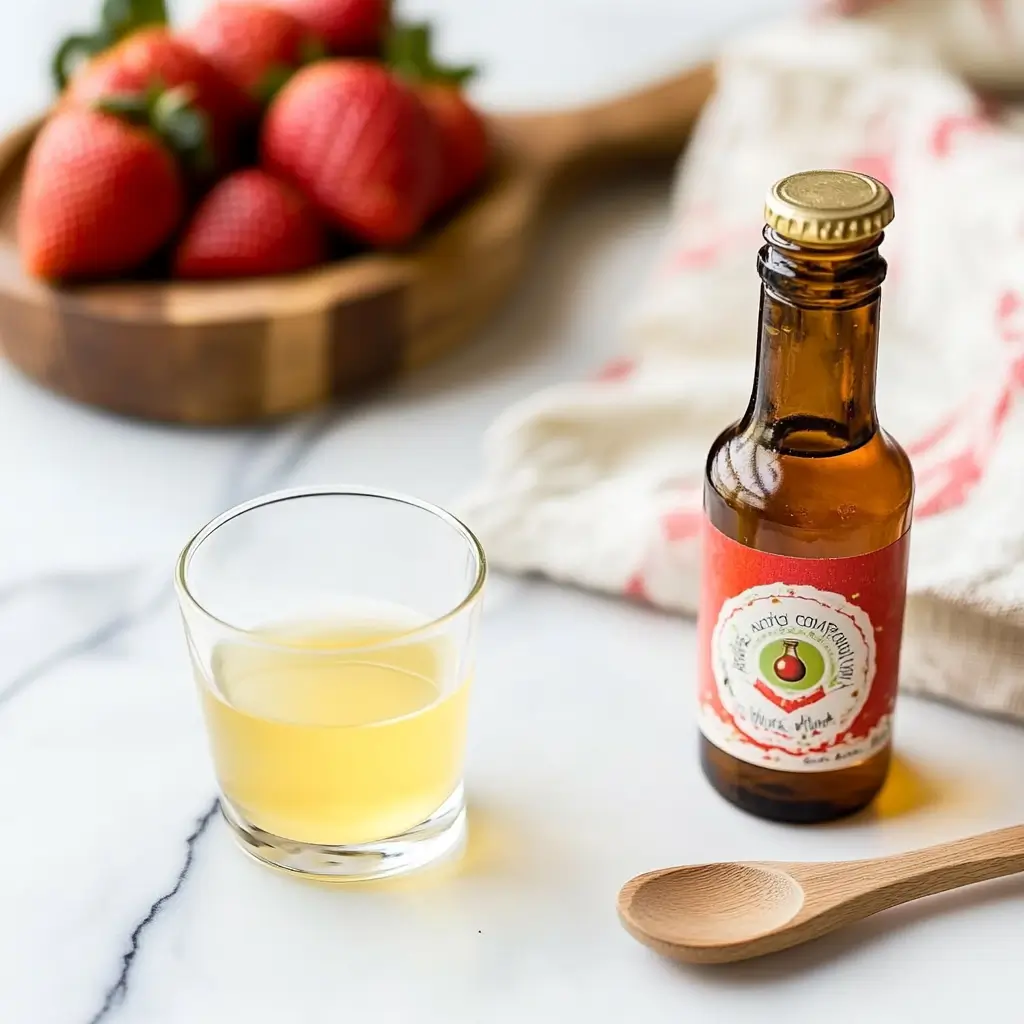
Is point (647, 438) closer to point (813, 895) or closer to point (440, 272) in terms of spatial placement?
point (440, 272)

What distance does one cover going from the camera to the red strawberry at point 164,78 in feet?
3.24

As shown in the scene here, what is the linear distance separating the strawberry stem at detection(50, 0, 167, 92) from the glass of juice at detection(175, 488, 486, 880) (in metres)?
0.53

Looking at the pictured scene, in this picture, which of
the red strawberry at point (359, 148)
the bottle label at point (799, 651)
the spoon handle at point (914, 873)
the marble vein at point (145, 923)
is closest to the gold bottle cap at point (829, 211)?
the bottle label at point (799, 651)

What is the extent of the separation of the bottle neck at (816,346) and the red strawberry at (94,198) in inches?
18.9

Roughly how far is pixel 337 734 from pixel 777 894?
184 millimetres

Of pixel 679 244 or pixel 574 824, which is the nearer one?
pixel 574 824

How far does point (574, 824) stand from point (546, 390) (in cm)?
38

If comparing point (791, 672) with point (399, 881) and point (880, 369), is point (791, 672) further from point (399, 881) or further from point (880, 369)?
point (880, 369)

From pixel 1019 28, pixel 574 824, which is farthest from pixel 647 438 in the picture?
pixel 1019 28

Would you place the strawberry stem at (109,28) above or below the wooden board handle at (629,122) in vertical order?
above

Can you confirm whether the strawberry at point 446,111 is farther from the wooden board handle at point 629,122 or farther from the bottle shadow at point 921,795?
the bottle shadow at point 921,795

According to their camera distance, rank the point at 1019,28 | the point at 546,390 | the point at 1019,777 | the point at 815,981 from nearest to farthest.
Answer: the point at 815,981 < the point at 1019,777 < the point at 546,390 < the point at 1019,28

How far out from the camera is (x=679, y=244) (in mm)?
1040

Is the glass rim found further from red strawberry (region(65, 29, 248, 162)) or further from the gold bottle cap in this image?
red strawberry (region(65, 29, 248, 162))
